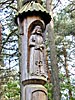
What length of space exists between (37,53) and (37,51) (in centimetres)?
3

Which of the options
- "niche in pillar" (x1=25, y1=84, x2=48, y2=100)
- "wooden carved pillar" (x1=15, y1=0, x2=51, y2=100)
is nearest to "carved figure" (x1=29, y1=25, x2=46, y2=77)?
"wooden carved pillar" (x1=15, y1=0, x2=51, y2=100)

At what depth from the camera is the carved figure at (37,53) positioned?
2920 millimetres

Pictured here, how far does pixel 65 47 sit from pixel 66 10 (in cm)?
223

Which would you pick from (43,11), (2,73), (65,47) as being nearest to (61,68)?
(65,47)

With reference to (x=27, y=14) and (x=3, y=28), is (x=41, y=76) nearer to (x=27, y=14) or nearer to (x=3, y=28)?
(x=27, y=14)

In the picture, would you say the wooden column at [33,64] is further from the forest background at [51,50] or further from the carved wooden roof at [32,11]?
the forest background at [51,50]

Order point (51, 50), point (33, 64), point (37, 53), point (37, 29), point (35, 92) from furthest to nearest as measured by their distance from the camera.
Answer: point (51, 50) → point (37, 29) → point (37, 53) → point (33, 64) → point (35, 92)

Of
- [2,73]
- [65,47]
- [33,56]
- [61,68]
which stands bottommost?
[33,56]

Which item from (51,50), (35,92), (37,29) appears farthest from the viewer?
(51,50)

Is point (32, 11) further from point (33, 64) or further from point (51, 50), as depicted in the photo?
point (51, 50)

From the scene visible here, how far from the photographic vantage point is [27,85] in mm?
2867

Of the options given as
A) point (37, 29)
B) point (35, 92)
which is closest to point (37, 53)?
point (37, 29)

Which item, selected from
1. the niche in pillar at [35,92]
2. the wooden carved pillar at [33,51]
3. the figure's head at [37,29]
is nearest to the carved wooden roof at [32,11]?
the wooden carved pillar at [33,51]

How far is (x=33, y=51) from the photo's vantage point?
305cm
